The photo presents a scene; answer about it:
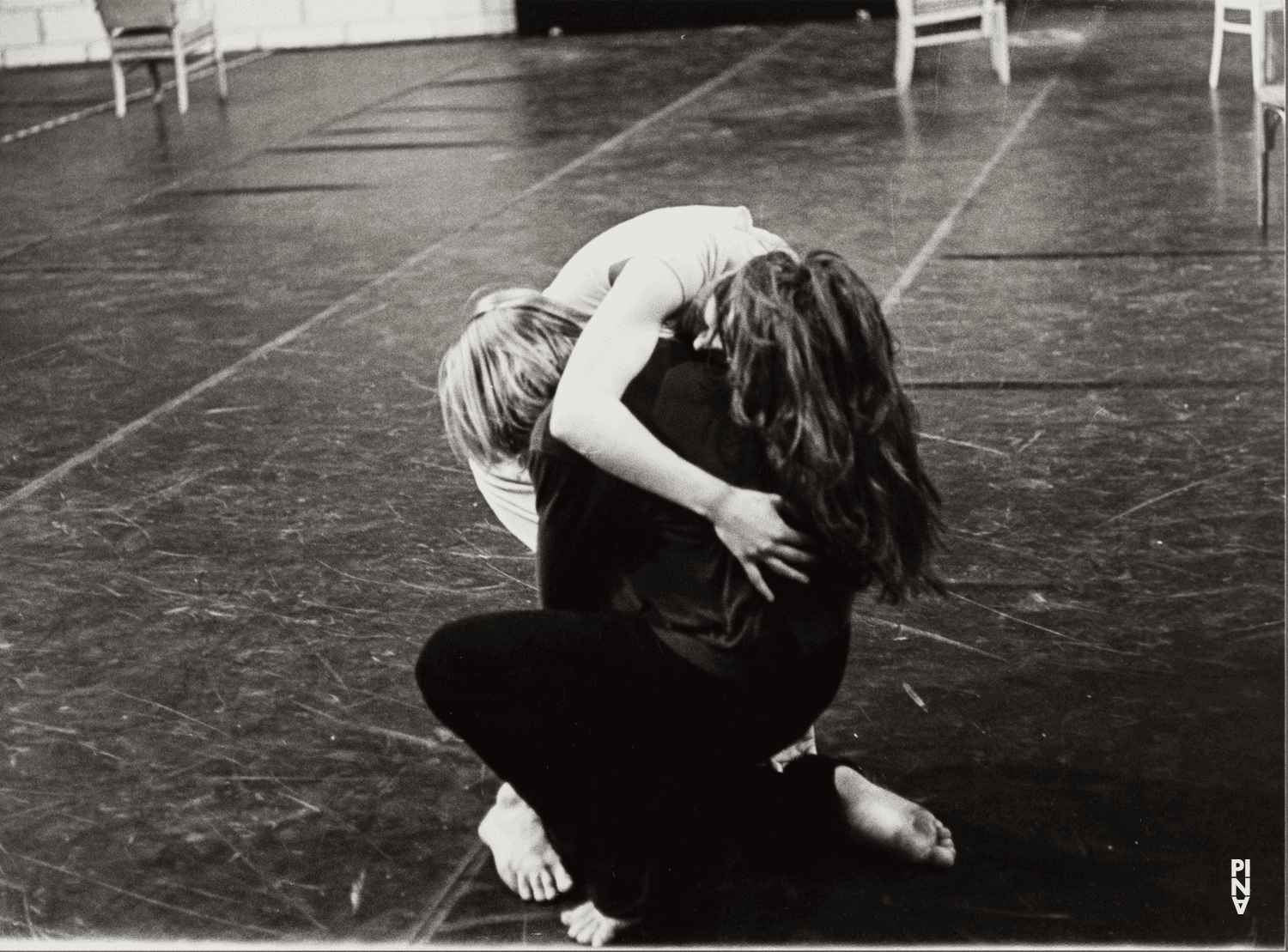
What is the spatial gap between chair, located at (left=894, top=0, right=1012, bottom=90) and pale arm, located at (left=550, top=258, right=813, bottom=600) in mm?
6355

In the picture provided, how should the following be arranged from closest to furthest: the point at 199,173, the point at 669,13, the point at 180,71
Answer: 1. the point at 199,173
2. the point at 180,71
3. the point at 669,13

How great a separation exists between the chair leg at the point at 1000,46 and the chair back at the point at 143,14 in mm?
4018

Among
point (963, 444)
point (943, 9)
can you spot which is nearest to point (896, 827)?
point (963, 444)

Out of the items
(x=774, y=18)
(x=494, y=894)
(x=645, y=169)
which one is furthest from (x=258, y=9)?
(x=494, y=894)

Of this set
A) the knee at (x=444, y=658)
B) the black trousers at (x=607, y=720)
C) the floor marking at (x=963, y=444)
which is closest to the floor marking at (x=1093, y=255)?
the floor marking at (x=963, y=444)

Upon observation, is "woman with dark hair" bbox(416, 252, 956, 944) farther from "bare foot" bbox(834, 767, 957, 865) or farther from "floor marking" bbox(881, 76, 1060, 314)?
"floor marking" bbox(881, 76, 1060, 314)

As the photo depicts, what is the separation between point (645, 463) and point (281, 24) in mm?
9975

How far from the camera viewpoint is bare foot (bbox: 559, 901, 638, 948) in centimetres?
198

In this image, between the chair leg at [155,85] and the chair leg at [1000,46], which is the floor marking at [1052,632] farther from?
the chair leg at [155,85]

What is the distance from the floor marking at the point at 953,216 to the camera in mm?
4668

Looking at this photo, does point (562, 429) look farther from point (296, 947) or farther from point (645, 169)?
point (645, 169)

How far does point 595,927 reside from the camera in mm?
1991

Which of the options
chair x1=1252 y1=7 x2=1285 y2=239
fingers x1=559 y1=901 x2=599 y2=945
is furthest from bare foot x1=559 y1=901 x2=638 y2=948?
chair x1=1252 y1=7 x2=1285 y2=239

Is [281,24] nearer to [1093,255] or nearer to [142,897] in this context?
[1093,255]
